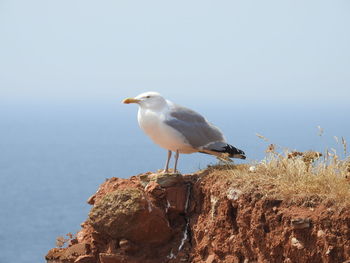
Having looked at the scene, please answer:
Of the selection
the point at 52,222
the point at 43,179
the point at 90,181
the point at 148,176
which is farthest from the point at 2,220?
the point at 148,176

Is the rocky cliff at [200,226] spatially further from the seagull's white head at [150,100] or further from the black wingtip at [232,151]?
the seagull's white head at [150,100]

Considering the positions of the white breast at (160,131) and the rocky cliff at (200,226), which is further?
the white breast at (160,131)

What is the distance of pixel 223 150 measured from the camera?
12.4 meters

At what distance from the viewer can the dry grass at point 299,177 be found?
1045 centimetres

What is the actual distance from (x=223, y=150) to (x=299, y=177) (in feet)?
5.48

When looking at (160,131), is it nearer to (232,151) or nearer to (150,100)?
(150,100)

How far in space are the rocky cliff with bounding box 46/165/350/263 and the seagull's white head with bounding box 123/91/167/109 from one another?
1.15m

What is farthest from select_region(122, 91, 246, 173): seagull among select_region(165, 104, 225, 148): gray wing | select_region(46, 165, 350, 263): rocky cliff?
select_region(46, 165, 350, 263): rocky cliff

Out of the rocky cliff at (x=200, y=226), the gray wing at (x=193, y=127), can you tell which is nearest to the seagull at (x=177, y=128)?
the gray wing at (x=193, y=127)

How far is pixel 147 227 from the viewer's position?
11586mm

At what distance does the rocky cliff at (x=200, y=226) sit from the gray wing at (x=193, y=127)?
56 centimetres

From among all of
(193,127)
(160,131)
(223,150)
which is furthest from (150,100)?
(223,150)

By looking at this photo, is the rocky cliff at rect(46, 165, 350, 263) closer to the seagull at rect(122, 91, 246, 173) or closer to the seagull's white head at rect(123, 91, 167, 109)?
the seagull at rect(122, 91, 246, 173)

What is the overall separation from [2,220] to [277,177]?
4547 inches
